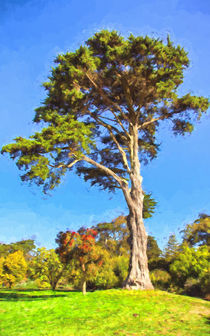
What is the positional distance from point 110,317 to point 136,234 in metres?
5.32

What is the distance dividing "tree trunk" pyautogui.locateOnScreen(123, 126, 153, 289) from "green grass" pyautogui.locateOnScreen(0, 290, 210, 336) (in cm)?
125

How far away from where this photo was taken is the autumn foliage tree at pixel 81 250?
31.9ft

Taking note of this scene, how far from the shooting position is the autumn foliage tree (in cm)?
971

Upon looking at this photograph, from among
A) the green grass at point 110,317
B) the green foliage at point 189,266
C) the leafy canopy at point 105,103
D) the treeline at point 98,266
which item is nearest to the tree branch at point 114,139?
the leafy canopy at point 105,103

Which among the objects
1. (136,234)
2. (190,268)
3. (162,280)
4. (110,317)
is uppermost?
(136,234)

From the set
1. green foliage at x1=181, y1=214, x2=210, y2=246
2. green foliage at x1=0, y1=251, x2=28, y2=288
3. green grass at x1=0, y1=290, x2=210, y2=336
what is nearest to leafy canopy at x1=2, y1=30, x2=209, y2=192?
green grass at x1=0, y1=290, x2=210, y2=336

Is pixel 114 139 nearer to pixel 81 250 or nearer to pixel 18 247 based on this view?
pixel 81 250

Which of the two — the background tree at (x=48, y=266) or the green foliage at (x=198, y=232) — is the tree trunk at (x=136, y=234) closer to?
the background tree at (x=48, y=266)

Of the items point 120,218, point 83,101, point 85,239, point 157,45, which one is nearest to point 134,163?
point 83,101

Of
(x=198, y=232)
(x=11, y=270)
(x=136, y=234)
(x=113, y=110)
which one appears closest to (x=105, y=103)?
(x=113, y=110)

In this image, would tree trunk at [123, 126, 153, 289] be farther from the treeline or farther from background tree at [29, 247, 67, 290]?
background tree at [29, 247, 67, 290]

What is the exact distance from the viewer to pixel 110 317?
6352 millimetres

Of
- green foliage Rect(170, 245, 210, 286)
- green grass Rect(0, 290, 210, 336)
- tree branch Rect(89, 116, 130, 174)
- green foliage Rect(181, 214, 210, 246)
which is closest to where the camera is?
green grass Rect(0, 290, 210, 336)

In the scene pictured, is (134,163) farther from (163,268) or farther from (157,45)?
(163,268)
